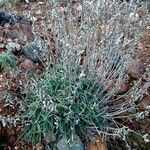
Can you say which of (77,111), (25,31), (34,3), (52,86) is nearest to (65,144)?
(77,111)

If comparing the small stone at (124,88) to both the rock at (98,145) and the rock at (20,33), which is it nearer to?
the rock at (98,145)

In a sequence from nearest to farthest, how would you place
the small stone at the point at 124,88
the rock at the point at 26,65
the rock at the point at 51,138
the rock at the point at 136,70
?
the rock at the point at 51,138, the rock at the point at 26,65, the small stone at the point at 124,88, the rock at the point at 136,70

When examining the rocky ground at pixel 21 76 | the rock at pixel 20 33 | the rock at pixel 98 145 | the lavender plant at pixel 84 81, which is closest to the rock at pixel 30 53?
the rocky ground at pixel 21 76

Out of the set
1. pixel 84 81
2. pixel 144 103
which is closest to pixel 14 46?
pixel 84 81

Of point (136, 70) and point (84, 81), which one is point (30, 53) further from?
point (136, 70)

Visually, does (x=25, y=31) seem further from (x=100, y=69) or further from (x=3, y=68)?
(x=100, y=69)

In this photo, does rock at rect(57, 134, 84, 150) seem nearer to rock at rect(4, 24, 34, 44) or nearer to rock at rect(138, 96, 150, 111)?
rock at rect(138, 96, 150, 111)

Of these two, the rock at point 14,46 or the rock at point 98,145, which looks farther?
the rock at point 14,46

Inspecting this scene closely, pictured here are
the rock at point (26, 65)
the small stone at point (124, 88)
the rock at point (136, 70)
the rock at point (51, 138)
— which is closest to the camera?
the rock at point (51, 138)
